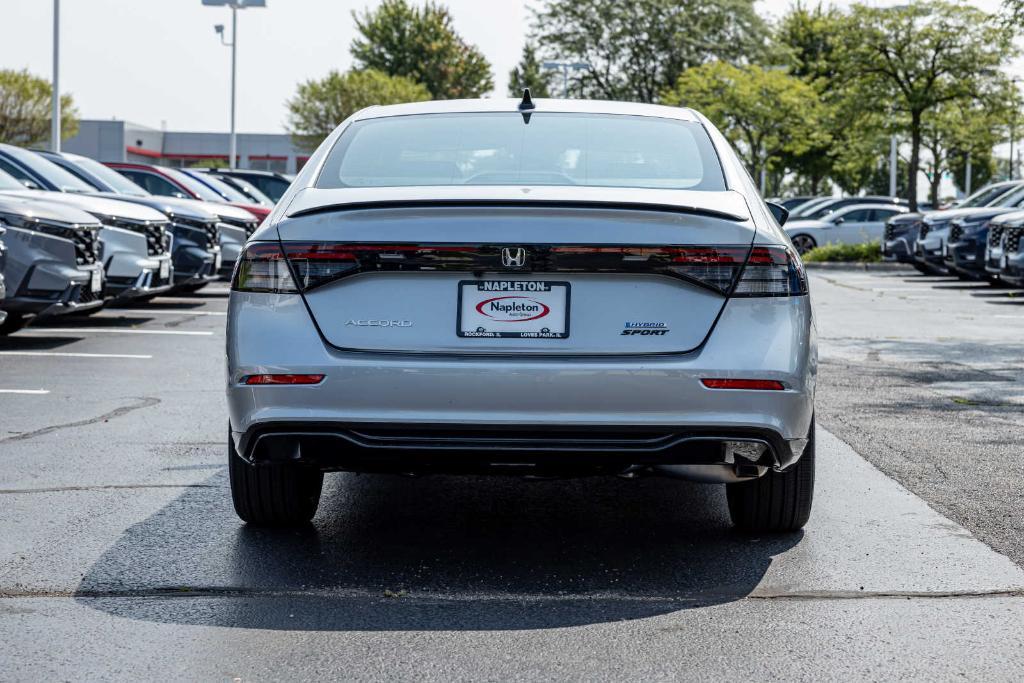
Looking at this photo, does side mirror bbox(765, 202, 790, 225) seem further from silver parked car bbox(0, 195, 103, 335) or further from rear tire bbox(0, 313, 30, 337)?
rear tire bbox(0, 313, 30, 337)

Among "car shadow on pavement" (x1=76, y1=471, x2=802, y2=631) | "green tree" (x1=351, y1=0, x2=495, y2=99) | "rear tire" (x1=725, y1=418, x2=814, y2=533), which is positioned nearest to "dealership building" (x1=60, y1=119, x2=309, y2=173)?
"green tree" (x1=351, y1=0, x2=495, y2=99)

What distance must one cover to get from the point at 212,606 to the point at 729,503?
196 cm

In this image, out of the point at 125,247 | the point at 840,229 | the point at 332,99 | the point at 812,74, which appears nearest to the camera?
the point at 125,247

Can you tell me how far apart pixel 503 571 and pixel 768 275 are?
1.29m

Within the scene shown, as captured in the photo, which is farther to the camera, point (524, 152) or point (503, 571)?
point (524, 152)

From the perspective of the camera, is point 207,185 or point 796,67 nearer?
point 207,185

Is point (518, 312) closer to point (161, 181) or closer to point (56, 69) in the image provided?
point (161, 181)

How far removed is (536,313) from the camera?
4352mm

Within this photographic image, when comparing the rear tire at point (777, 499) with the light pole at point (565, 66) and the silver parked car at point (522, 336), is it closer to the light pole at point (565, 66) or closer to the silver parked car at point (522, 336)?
the silver parked car at point (522, 336)

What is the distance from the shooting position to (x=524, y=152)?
5113 mm

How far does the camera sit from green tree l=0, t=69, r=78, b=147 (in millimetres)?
57844

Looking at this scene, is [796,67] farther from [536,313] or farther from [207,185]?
[536,313]

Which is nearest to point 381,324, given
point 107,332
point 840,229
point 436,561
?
point 436,561

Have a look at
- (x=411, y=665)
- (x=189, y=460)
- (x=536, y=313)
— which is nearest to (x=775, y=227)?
(x=536, y=313)
